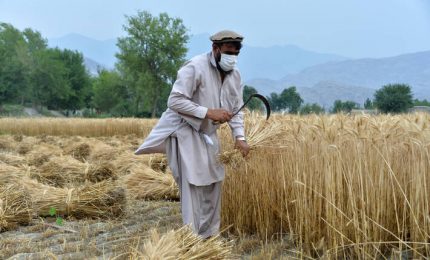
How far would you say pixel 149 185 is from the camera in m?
6.40

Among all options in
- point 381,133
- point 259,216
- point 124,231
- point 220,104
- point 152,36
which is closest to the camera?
point 381,133

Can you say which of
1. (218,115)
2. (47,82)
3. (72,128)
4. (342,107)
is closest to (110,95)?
(47,82)

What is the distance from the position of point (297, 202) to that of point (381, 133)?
0.75 meters

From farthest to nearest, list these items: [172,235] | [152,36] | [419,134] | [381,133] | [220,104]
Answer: [152,36] → [220,104] → [381,133] → [419,134] → [172,235]

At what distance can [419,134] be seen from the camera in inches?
127

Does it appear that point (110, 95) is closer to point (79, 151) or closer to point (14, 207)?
point (79, 151)

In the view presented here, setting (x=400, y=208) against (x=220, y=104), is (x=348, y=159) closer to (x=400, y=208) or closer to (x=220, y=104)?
(x=400, y=208)

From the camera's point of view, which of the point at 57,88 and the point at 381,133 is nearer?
the point at 381,133

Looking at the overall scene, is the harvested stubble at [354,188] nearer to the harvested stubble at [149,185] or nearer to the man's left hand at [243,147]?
Result: the man's left hand at [243,147]

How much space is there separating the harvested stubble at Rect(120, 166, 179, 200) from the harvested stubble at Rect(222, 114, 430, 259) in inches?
93.0

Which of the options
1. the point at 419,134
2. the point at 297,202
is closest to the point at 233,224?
the point at 297,202

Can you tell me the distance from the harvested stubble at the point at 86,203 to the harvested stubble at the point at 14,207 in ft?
0.46

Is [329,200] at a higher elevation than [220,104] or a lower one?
lower

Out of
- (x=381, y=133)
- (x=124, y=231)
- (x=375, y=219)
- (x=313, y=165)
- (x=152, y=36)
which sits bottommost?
(x=124, y=231)
